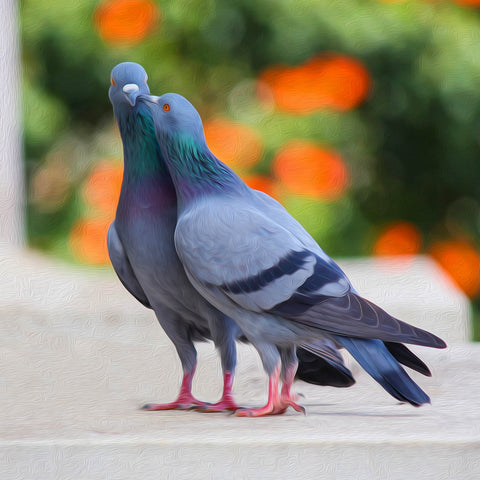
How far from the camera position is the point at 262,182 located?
3.27 metres

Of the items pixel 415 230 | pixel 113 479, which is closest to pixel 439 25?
pixel 415 230

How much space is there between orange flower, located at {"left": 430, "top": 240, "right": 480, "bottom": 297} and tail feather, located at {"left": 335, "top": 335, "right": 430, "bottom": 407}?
92.7 inches

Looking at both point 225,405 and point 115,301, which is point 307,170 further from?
point 225,405

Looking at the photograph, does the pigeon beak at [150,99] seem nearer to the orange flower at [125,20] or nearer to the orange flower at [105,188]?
the orange flower at [105,188]

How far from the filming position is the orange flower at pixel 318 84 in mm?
3336

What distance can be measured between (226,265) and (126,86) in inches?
13.4

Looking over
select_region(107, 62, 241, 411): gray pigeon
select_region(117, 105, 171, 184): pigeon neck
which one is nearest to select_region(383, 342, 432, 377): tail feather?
select_region(107, 62, 241, 411): gray pigeon

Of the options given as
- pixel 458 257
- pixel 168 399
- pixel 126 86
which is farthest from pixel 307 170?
pixel 126 86

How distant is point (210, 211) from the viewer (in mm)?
1394

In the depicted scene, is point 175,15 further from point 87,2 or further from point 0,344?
point 0,344

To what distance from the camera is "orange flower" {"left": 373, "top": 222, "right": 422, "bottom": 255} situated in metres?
3.63

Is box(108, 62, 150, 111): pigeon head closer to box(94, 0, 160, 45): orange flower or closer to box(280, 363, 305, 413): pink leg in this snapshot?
box(280, 363, 305, 413): pink leg

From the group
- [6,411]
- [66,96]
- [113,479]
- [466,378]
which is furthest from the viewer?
[66,96]

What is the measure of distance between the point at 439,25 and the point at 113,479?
102 inches
